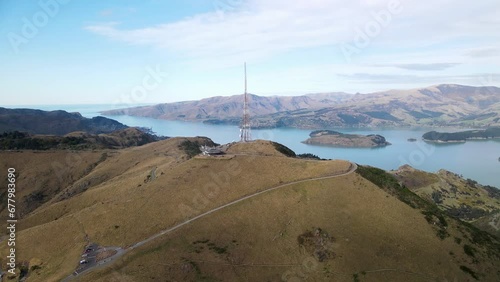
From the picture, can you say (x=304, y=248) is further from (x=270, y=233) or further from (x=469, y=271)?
(x=469, y=271)

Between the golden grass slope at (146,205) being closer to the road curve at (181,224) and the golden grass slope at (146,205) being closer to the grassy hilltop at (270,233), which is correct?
the grassy hilltop at (270,233)

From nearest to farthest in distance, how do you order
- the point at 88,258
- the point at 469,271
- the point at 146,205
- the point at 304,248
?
the point at 88,258, the point at 469,271, the point at 304,248, the point at 146,205

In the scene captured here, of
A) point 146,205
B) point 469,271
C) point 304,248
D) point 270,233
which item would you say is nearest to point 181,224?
point 146,205

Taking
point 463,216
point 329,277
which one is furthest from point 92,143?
point 463,216

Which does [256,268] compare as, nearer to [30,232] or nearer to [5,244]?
[30,232]

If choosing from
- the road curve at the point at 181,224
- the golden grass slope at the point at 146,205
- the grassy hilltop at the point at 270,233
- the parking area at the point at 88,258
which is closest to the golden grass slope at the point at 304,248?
the grassy hilltop at the point at 270,233

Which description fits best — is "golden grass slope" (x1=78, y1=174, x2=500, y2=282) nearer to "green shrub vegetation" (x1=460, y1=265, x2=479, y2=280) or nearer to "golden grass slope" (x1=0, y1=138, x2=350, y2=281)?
"green shrub vegetation" (x1=460, y1=265, x2=479, y2=280)
